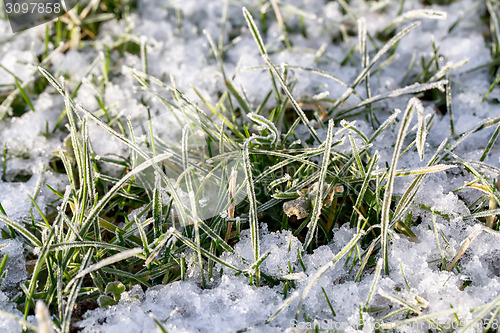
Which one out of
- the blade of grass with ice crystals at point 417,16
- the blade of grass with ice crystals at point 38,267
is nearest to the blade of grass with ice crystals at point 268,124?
the blade of grass with ice crystals at point 38,267

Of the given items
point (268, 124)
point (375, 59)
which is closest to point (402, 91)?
point (375, 59)

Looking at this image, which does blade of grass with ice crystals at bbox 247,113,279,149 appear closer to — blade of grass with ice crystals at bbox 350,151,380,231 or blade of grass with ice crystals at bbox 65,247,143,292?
blade of grass with ice crystals at bbox 350,151,380,231

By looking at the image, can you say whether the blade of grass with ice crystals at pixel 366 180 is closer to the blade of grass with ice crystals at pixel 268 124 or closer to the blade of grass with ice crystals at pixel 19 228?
the blade of grass with ice crystals at pixel 268 124

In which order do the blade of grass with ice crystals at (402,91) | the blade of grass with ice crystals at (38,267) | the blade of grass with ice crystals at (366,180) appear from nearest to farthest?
1. the blade of grass with ice crystals at (38,267)
2. the blade of grass with ice crystals at (366,180)
3. the blade of grass with ice crystals at (402,91)

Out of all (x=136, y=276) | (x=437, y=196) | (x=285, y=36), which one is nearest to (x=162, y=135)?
(x=136, y=276)

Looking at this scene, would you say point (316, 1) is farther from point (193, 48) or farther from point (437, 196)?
point (437, 196)
